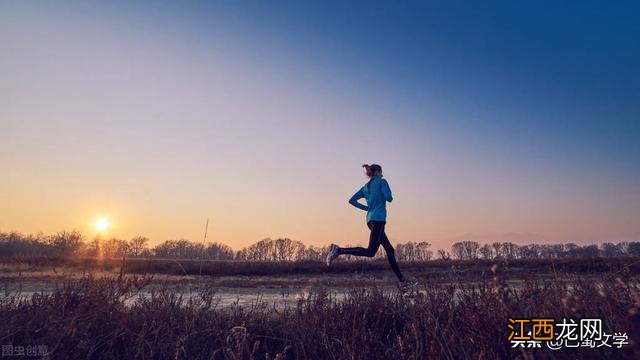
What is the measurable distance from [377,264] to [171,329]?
64.6 feet

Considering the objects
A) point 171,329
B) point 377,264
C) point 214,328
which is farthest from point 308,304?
point 377,264

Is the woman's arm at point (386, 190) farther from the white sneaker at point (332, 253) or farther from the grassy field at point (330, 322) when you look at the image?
the grassy field at point (330, 322)

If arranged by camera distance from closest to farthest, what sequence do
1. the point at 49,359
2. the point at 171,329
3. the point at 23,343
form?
the point at 49,359 → the point at 23,343 → the point at 171,329

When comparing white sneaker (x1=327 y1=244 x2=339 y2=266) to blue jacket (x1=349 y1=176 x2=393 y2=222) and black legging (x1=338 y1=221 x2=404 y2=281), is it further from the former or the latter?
blue jacket (x1=349 y1=176 x2=393 y2=222)

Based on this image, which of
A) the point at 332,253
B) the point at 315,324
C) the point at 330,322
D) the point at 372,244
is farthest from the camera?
the point at 332,253

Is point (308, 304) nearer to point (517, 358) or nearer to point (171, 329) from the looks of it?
point (171, 329)

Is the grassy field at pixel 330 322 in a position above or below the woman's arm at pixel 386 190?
below

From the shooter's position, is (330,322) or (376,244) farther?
(376,244)

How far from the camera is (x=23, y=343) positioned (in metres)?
3.64

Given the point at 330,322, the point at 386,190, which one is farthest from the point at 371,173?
the point at 330,322

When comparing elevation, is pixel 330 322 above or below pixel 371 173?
below

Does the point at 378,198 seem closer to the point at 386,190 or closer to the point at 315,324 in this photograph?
the point at 386,190

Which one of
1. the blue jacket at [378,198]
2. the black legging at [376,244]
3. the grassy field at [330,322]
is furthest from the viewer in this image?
the blue jacket at [378,198]

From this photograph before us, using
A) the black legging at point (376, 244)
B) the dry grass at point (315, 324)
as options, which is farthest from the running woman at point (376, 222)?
the dry grass at point (315, 324)
